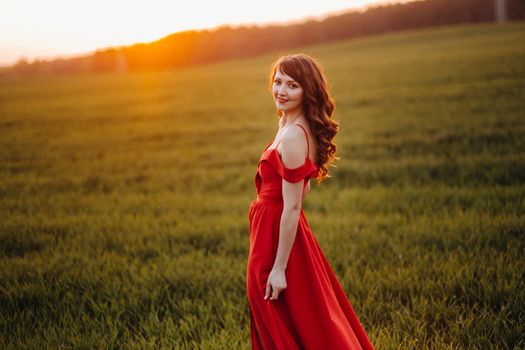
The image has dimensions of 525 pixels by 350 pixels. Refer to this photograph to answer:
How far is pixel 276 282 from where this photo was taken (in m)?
2.12

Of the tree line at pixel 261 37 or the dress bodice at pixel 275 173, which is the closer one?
the dress bodice at pixel 275 173

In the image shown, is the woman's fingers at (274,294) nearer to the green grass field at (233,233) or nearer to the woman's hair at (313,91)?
the woman's hair at (313,91)

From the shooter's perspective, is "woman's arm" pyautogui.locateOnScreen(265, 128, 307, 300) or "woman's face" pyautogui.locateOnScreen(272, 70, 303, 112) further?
"woman's face" pyautogui.locateOnScreen(272, 70, 303, 112)

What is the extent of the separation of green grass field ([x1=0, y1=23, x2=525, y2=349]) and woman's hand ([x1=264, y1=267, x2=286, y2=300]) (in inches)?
42.6

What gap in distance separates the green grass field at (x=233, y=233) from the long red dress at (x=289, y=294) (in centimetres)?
90

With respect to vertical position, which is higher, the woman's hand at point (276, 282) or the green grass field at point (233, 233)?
the woman's hand at point (276, 282)

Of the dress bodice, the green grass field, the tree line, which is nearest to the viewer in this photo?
the dress bodice

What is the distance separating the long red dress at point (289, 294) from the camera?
217 cm

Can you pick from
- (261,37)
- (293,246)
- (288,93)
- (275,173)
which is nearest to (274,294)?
(293,246)

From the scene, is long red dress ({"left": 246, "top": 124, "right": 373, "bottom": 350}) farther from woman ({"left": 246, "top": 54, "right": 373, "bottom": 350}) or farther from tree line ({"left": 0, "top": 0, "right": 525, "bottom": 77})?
tree line ({"left": 0, "top": 0, "right": 525, "bottom": 77})

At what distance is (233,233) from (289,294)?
2932mm

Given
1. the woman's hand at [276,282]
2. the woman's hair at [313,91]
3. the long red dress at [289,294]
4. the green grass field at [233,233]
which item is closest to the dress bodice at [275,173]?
the long red dress at [289,294]

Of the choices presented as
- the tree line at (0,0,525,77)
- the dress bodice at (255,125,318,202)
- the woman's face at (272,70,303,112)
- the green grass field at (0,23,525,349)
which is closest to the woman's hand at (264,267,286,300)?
the dress bodice at (255,125,318,202)

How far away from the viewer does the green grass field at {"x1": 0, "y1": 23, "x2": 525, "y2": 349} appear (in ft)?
10.6
